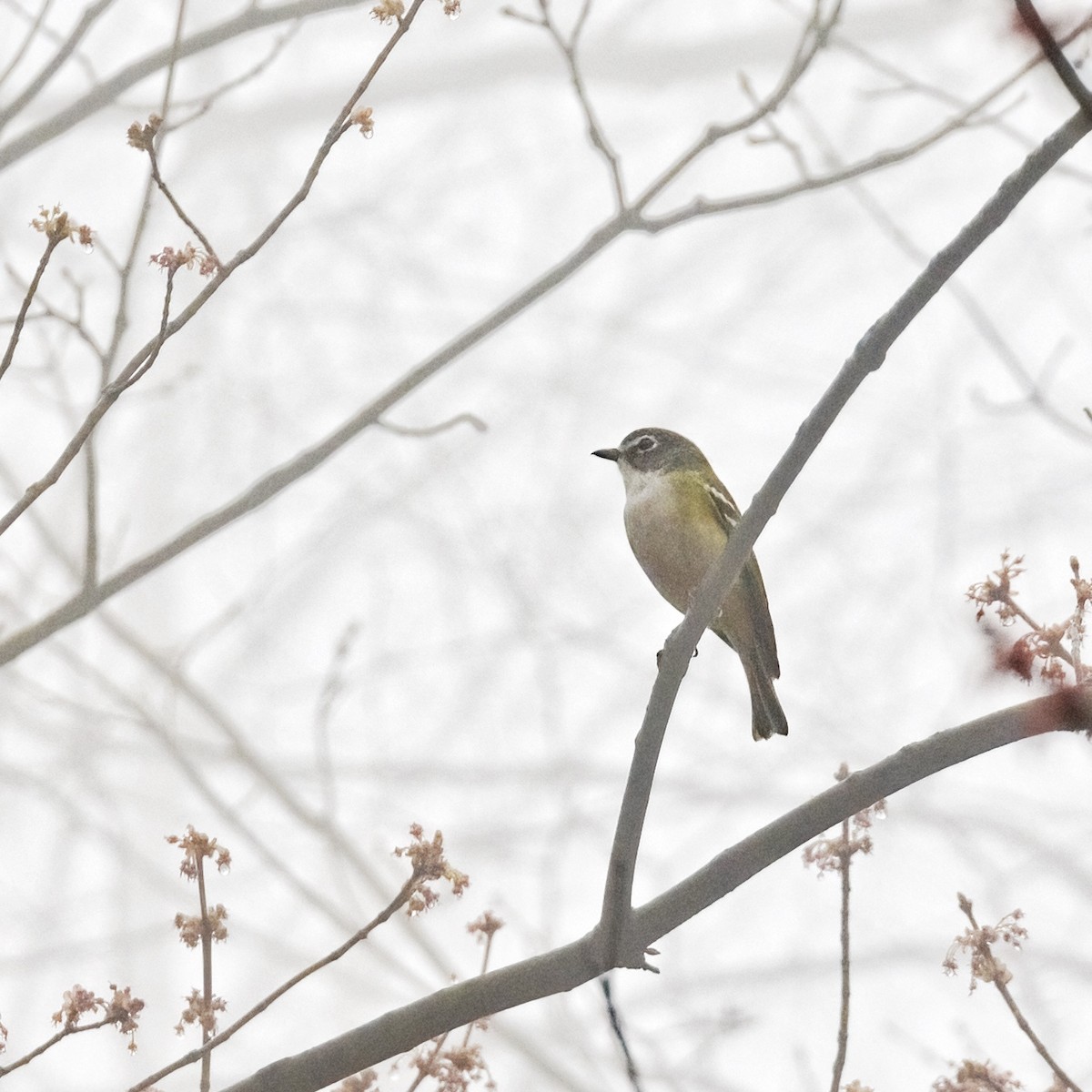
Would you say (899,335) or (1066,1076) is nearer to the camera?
(1066,1076)

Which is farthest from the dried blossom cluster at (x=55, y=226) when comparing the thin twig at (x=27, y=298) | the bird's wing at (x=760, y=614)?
the bird's wing at (x=760, y=614)

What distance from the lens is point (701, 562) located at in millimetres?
6645

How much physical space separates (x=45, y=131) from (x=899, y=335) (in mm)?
3122

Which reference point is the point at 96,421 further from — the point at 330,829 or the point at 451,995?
the point at 330,829

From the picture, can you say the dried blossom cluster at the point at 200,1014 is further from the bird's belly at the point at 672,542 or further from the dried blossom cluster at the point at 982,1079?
the bird's belly at the point at 672,542

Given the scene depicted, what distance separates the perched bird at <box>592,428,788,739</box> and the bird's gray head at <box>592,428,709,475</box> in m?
0.23

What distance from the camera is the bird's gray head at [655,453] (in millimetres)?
7445

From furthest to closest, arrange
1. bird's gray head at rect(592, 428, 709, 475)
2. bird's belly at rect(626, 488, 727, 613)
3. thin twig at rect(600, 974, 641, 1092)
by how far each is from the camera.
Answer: bird's gray head at rect(592, 428, 709, 475), bird's belly at rect(626, 488, 727, 613), thin twig at rect(600, 974, 641, 1092)

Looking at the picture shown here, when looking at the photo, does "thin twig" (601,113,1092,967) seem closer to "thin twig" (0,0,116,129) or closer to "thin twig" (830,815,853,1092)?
"thin twig" (830,815,853,1092)

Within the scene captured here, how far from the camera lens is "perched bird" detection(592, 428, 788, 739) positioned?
6.64 m

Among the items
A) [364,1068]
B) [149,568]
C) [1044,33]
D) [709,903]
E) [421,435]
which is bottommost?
[364,1068]

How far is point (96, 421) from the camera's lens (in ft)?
9.50

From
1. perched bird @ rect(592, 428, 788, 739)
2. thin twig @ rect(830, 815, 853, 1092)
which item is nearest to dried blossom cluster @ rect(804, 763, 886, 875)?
thin twig @ rect(830, 815, 853, 1092)

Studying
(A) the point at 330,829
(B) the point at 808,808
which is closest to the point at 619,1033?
(B) the point at 808,808
